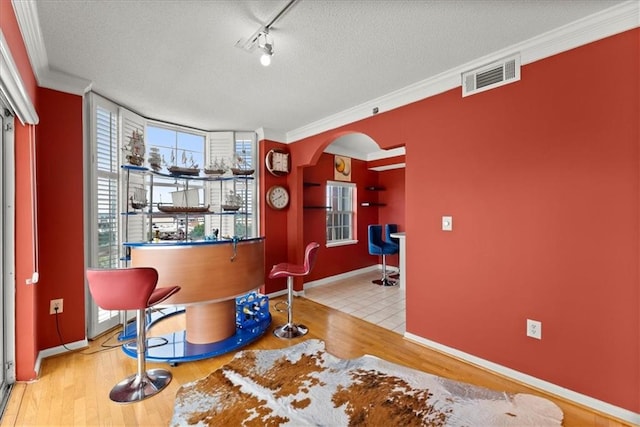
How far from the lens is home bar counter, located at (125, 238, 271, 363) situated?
2.41 meters

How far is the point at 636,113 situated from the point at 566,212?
0.71 metres

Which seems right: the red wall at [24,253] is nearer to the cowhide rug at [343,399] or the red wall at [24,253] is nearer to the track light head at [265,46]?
the cowhide rug at [343,399]

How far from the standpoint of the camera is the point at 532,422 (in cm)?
175

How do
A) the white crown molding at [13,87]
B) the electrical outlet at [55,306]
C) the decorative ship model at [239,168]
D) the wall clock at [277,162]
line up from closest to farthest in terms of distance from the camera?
the white crown molding at [13,87]
the electrical outlet at [55,306]
the decorative ship model at [239,168]
the wall clock at [277,162]

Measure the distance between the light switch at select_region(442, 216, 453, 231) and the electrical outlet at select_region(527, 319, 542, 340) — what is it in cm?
93

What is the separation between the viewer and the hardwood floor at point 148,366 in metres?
1.81

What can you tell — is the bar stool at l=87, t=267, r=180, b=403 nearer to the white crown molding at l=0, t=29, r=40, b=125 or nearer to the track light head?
the white crown molding at l=0, t=29, r=40, b=125

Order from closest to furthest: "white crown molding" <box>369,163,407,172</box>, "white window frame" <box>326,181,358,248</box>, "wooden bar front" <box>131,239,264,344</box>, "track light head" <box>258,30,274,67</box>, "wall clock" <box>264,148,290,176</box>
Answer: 1. "track light head" <box>258,30,274,67</box>
2. "wooden bar front" <box>131,239,264,344</box>
3. "wall clock" <box>264,148,290,176</box>
4. "white window frame" <box>326,181,358,248</box>
5. "white crown molding" <box>369,163,407,172</box>

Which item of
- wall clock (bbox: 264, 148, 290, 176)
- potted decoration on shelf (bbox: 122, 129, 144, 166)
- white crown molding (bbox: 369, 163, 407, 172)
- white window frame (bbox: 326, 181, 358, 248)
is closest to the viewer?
potted decoration on shelf (bbox: 122, 129, 144, 166)

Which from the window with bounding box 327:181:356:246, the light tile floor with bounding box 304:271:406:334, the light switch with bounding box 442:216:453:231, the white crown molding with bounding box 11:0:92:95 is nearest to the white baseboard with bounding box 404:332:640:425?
the light tile floor with bounding box 304:271:406:334

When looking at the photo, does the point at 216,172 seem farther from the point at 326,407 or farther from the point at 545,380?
the point at 545,380

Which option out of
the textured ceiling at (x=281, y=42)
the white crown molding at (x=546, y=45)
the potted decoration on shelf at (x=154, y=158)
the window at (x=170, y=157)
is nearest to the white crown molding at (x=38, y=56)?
the textured ceiling at (x=281, y=42)

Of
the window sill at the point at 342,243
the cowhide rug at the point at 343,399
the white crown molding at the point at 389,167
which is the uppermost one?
the white crown molding at the point at 389,167

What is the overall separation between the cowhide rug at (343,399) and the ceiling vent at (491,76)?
2445 millimetres
